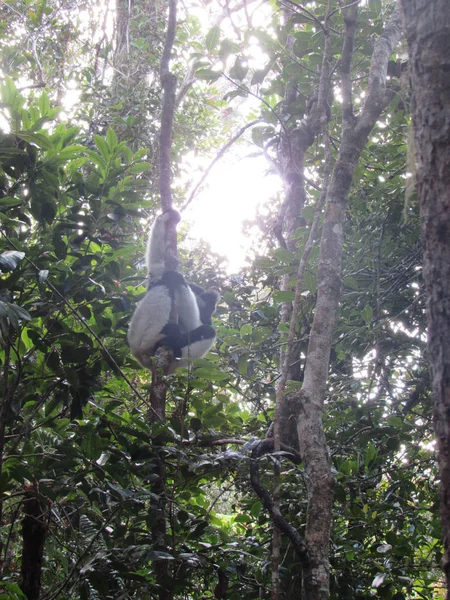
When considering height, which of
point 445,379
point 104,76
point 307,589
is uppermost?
point 104,76

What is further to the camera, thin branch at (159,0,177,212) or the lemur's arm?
the lemur's arm

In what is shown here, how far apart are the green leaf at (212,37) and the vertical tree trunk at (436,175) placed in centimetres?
204

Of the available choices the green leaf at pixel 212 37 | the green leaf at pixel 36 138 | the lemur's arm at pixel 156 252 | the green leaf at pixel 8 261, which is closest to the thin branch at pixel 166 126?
the green leaf at pixel 212 37

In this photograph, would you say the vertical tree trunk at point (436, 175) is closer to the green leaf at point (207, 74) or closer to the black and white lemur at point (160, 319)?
the green leaf at point (207, 74)

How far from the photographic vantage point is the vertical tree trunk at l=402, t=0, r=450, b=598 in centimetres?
114

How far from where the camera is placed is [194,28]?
6.94m

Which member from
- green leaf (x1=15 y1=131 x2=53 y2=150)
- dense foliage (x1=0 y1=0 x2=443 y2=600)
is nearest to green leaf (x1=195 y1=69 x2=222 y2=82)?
dense foliage (x1=0 y1=0 x2=443 y2=600)

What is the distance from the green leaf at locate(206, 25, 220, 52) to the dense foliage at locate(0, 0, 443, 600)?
0.05 feet

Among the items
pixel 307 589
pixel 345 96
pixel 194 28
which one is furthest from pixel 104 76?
pixel 307 589

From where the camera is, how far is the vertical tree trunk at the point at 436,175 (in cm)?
114

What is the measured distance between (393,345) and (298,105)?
225 cm

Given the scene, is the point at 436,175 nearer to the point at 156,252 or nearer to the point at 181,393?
the point at 181,393

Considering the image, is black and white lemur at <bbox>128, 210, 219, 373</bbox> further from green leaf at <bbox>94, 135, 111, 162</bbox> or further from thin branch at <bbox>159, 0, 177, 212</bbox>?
green leaf at <bbox>94, 135, 111, 162</bbox>

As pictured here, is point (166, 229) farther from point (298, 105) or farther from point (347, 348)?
point (298, 105)
